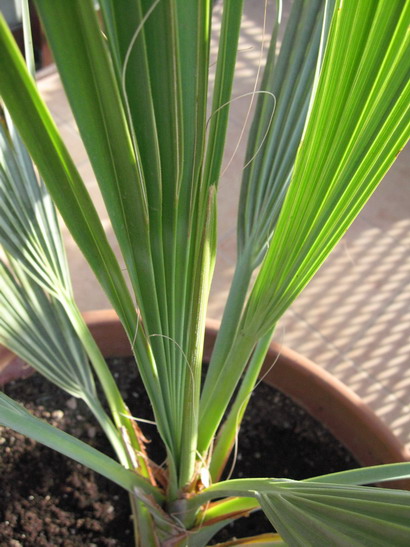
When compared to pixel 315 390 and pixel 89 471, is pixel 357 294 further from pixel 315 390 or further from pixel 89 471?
pixel 89 471

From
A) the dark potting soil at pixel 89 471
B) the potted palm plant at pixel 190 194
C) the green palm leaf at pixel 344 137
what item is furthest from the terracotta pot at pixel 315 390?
the green palm leaf at pixel 344 137

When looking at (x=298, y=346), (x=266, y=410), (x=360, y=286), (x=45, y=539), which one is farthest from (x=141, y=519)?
(x=360, y=286)

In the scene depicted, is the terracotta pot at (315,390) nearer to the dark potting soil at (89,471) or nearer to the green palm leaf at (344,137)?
the dark potting soil at (89,471)

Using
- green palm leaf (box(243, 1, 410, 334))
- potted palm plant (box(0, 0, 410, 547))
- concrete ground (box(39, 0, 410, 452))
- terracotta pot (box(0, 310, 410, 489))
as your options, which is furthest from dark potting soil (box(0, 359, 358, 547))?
green palm leaf (box(243, 1, 410, 334))

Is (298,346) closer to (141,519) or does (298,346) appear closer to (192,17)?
(141,519)

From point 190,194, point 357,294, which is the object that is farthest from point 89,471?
point 357,294

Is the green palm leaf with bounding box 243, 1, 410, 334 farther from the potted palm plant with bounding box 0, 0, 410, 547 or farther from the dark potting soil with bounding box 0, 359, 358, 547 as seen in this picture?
the dark potting soil with bounding box 0, 359, 358, 547

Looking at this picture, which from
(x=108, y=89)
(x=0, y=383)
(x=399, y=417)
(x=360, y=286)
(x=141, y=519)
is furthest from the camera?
(x=360, y=286)
